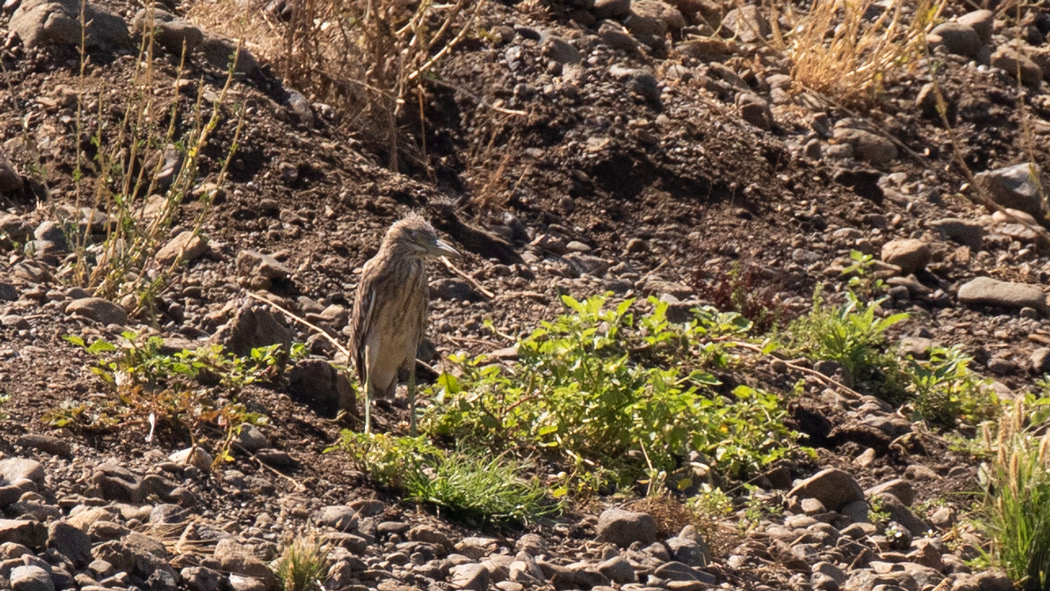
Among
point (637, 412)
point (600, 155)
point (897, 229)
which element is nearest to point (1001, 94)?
point (897, 229)

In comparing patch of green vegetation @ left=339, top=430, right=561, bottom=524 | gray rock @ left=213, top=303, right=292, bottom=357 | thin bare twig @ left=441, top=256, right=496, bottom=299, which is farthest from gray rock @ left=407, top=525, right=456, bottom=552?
thin bare twig @ left=441, top=256, right=496, bottom=299

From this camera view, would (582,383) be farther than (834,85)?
No

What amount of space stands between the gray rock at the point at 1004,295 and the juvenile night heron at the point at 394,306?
12.6ft

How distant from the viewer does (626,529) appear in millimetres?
5625

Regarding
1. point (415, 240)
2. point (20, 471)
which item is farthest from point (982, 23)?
point (20, 471)

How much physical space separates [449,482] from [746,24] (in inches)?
274

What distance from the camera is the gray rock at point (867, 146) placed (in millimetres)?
10477

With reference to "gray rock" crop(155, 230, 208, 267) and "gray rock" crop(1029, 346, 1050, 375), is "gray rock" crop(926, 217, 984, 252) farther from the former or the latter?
"gray rock" crop(155, 230, 208, 267)

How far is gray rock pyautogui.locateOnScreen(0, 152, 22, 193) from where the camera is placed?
7.95m

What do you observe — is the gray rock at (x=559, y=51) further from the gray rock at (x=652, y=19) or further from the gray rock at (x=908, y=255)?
the gray rock at (x=908, y=255)

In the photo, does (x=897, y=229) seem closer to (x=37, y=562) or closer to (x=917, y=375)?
(x=917, y=375)

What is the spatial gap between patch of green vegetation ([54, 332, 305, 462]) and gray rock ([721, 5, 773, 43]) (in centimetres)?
651

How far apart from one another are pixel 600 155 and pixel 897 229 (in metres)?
2.10

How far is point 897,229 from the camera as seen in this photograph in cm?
973
